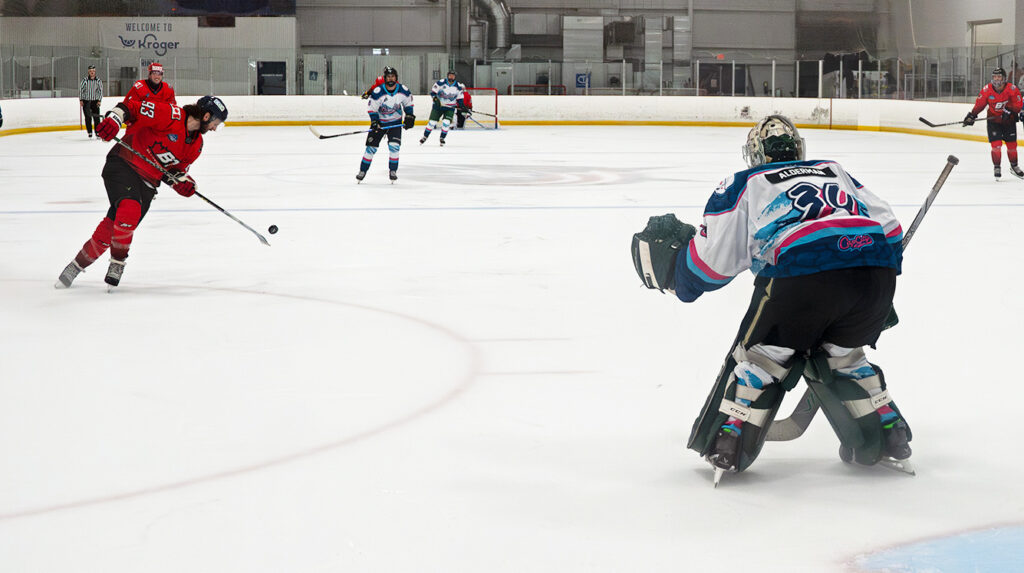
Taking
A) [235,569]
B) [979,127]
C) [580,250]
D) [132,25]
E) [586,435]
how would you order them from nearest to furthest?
[235,569]
[586,435]
[580,250]
[979,127]
[132,25]

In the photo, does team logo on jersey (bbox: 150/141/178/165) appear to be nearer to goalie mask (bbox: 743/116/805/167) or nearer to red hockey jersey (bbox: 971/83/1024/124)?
goalie mask (bbox: 743/116/805/167)

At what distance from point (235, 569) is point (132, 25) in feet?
84.7

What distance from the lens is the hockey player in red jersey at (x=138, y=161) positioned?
529cm

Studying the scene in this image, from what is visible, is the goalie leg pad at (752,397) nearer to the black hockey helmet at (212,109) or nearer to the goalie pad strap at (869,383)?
the goalie pad strap at (869,383)

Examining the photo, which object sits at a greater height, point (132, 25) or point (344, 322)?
point (132, 25)

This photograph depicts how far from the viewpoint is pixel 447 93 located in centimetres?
1789

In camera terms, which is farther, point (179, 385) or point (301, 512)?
point (179, 385)

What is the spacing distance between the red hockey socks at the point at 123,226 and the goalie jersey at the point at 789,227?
3.37 m

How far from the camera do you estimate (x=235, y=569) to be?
2.16m

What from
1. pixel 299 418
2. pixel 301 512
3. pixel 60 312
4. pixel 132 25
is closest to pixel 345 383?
pixel 299 418

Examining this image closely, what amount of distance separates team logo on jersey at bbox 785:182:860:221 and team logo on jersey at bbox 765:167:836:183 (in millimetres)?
29

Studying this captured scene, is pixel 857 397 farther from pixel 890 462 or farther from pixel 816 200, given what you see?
pixel 816 200

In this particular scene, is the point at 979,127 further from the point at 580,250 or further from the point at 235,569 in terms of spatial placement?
the point at 235,569

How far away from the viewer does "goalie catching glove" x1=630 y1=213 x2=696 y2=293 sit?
2.81 meters
